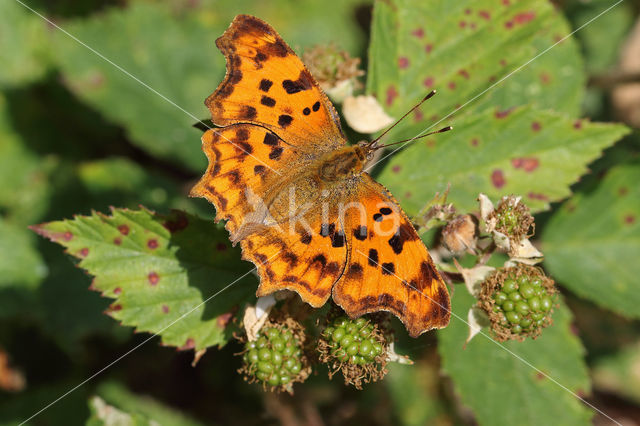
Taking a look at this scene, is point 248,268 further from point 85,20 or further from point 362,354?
point 85,20

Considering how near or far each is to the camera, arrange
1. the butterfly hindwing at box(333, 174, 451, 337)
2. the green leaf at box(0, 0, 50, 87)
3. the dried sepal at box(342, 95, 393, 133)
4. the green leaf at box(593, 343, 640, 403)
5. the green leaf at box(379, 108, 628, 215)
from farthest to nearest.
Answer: the green leaf at box(593, 343, 640, 403)
the green leaf at box(0, 0, 50, 87)
the green leaf at box(379, 108, 628, 215)
the dried sepal at box(342, 95, 393, 133)
the butterfly hindwing at box(333, 174, 451, 337)

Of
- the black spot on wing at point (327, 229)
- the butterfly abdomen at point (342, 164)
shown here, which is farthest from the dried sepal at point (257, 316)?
the butterfly abdomen at point (342, 164)

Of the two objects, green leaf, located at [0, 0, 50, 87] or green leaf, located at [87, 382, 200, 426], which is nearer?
green leaf, located at [87, 382, 200, 426]

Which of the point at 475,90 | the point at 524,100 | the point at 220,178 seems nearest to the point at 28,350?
the point at 220,178

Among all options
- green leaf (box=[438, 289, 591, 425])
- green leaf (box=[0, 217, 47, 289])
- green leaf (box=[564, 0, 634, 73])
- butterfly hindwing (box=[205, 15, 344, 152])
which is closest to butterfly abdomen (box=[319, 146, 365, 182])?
butterfly hindwing (box=[205, 15, 344, 152])

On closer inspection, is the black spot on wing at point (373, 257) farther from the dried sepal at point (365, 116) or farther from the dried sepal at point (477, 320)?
the dried sepal at point (365, 116)

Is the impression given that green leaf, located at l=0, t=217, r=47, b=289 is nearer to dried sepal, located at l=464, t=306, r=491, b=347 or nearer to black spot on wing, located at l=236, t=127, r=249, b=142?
black spot on wing, located at l=236, t=127, r=249, b=142
